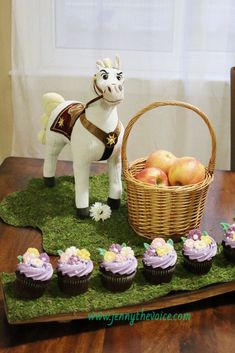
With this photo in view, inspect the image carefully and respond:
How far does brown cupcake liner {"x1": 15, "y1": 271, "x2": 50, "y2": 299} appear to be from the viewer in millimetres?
871

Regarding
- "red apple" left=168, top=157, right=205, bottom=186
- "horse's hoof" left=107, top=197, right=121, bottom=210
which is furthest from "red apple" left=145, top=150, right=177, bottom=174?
"horse's hoof" left=107, top=197, right=121, bottom=210

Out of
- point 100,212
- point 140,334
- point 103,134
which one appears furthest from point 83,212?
point 140,334

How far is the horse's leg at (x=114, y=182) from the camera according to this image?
1316mm

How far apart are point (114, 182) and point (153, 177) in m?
0.19

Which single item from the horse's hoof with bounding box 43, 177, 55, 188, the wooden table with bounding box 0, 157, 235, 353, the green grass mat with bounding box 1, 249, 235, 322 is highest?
the horse's hoof with bounding box 43, 177, 55, 188

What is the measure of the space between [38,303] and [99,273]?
14 centimetres

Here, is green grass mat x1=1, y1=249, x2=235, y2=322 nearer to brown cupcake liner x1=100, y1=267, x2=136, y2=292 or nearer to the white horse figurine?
brown cupcake liner x1=100, y1=267, x2=136, y2=292

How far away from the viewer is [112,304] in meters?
0.88

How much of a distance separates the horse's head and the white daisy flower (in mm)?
273

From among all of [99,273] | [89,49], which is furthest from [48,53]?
[99,273]

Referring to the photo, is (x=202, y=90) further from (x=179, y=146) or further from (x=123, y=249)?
(x=123, y=249)

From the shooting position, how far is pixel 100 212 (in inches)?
50.4

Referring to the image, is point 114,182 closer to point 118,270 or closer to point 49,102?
point 49,102

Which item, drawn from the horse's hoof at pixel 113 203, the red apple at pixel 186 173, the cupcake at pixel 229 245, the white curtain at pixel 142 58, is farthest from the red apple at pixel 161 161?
the white curtain at pixel 142 58
